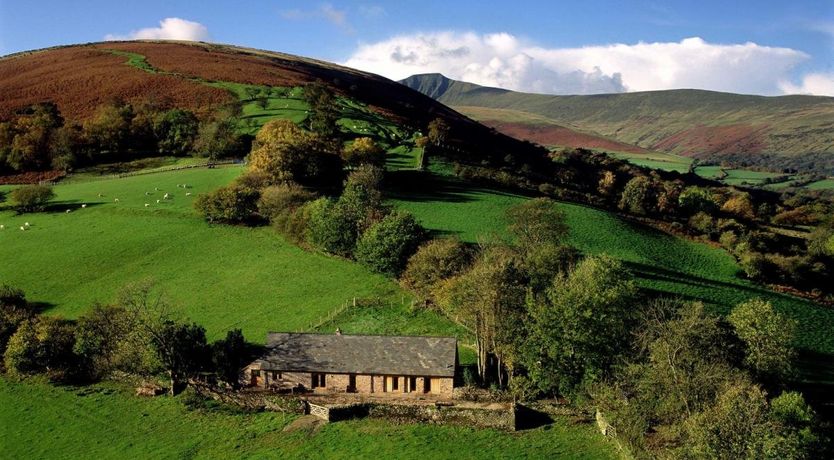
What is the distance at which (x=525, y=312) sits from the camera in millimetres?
44188

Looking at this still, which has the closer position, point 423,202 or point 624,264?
point 624,264

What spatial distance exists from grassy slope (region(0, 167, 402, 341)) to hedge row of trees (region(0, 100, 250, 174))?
20.4m

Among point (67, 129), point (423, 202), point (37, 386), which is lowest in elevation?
point (37, 386)

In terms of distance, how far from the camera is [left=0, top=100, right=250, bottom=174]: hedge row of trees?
97.0 meters

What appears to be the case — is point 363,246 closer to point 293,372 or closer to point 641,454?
point 293,372

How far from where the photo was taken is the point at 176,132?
105m

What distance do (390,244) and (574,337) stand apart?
70.7ft

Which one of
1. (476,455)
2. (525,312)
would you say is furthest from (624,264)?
(476,455)

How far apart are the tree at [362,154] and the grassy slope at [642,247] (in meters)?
7.37

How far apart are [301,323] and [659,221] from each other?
179 ft

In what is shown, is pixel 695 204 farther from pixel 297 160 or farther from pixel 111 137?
pixel 111 137

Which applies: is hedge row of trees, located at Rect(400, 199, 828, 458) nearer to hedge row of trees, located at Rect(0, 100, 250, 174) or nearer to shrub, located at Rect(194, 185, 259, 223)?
shrub, located at Rect(194, 185, 259, 223)

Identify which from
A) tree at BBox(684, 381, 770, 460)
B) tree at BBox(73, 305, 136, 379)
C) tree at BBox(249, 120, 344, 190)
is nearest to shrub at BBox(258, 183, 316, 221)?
tree at BBox(249, 120, 344, 190)

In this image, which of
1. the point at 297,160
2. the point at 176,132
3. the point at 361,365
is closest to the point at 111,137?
the point at 176,132
